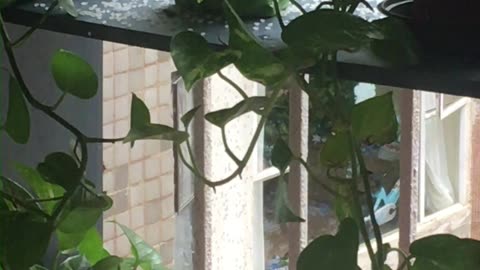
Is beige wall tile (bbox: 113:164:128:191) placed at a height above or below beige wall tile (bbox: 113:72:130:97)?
below

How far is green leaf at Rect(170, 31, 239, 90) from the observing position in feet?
1.82

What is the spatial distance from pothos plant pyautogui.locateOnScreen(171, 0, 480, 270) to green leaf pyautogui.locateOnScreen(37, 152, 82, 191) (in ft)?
0.43

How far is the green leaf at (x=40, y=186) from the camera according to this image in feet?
2.33

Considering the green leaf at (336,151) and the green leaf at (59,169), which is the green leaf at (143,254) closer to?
the green leaf at (59,169)

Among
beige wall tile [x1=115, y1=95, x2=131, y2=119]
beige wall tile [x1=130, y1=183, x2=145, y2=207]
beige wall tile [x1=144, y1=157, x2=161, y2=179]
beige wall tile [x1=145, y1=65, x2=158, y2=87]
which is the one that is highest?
beige wall tile [x1=145, y1=65, x2=158, y2=87]

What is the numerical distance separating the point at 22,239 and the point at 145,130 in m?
0.11

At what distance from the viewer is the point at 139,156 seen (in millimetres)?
1691

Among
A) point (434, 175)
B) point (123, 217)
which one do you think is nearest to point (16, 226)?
point (123, 217)

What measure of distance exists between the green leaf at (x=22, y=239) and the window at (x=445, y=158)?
101 centimetres

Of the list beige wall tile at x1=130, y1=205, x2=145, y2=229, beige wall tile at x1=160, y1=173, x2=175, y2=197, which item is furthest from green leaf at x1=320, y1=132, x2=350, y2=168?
beige wall tile at x1=160, y1=173, x2=175, y2=197

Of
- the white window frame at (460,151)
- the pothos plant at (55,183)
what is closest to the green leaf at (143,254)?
the pothos plant at (55,183)

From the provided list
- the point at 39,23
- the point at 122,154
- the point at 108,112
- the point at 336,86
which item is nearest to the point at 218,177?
the point at 108,112

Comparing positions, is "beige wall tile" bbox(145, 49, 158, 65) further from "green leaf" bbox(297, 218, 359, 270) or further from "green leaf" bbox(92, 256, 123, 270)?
"green leaf" bbox(297, 218, 359, 270)

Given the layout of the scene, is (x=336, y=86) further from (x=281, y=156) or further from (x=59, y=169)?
(x=59, y=169)
